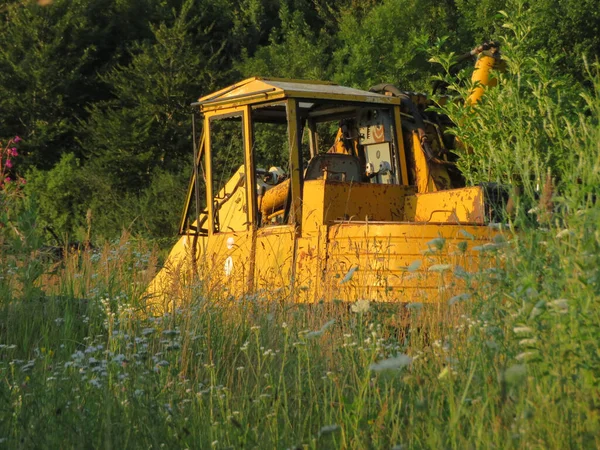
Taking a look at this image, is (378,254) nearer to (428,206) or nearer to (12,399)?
(428,206)

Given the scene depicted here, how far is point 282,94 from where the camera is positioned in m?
9.45

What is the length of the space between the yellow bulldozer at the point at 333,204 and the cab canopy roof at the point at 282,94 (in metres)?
0.01

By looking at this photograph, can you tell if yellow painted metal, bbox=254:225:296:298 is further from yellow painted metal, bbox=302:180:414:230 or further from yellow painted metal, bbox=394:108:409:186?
yellow painted metal, bbox=394:108:409:186

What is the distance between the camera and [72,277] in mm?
8922

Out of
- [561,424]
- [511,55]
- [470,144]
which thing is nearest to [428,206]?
[470,144]

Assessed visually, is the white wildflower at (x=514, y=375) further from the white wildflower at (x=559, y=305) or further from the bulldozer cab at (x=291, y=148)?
the bulldozer cab at (x=291, y=148)

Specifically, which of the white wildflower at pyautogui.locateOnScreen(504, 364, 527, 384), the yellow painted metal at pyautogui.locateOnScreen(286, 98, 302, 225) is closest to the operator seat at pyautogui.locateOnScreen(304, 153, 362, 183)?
the yellow painted metal at pyautogui.locateOnScreen(286, 98, 302, 225)

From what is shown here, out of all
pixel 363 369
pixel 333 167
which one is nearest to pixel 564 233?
pixel 363 369

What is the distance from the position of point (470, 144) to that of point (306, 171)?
1477 millimetres

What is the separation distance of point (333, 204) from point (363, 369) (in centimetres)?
345

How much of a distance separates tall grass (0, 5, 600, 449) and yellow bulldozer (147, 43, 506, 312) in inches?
26.6

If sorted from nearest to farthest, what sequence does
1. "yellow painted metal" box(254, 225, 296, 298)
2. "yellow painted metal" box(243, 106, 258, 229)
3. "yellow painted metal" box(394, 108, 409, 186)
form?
"yellow painted metal" box(254, 225, 296, 298), "yellow painted metal" box(243, 106, 258, 229), "yellow painted metal" box(394, 108, 409, 186)

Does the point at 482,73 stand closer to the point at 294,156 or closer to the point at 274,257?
the point at 294,156

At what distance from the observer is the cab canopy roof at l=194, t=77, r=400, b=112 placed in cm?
958
